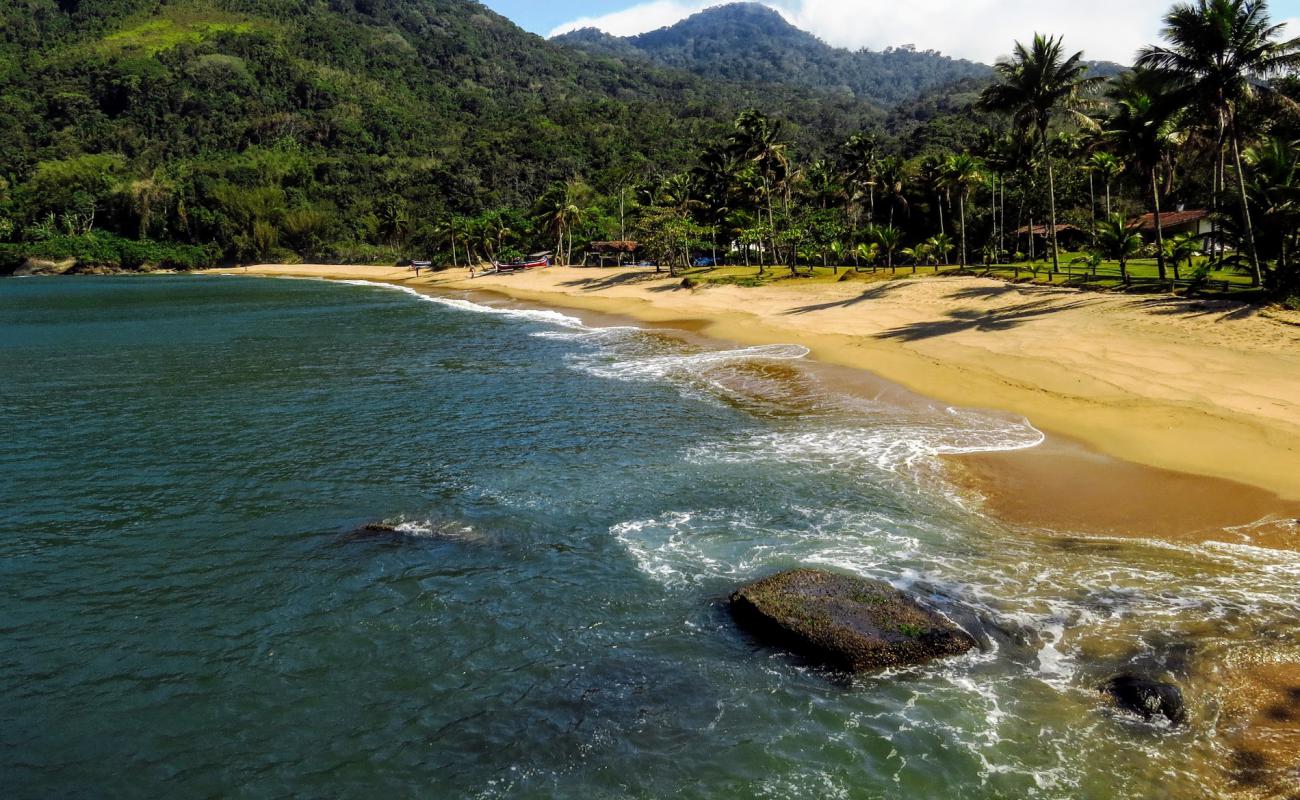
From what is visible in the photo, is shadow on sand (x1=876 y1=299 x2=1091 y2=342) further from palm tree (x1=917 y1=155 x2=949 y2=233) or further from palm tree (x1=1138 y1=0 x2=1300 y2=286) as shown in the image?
palm tree (x1=917 y1=155 x2=949 y2=233)

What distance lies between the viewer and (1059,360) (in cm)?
2430

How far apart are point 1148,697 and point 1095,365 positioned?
18.0m

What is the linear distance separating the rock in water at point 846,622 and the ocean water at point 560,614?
34 centimetres

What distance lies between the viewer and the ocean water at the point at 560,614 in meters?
7.59

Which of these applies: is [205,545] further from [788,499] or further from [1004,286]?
[1004,286]

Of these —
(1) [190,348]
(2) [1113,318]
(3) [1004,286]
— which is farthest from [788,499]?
(1) [190,348]

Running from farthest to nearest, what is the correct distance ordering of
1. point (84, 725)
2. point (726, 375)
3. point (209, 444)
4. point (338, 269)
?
point (338, 269), point (726, 375), point (209, 444), point (84, 725)

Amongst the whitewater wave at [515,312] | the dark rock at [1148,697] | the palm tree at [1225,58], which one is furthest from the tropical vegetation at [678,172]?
the dark rock at [1148,697]

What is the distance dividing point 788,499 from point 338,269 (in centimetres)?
12043

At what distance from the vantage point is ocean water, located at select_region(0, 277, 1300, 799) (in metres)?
7.59

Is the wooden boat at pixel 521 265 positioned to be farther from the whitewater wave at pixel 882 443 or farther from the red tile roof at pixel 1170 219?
the whitewater wave at pixel 882 443

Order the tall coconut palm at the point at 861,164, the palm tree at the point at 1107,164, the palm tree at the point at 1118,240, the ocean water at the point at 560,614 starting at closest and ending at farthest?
the ocean water at the point at 560,614
the palm tree at the point at 1118,240
the palm tree at the point at 1107,164
the tall coconut palm at the point at 861,164

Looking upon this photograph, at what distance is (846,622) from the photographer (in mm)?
9477

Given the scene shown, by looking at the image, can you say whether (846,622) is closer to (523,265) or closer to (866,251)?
(866,251)
